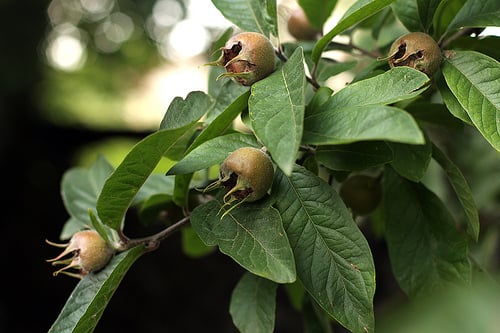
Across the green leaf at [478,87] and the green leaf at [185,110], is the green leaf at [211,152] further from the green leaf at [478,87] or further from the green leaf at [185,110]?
the green leaf at [478,87]

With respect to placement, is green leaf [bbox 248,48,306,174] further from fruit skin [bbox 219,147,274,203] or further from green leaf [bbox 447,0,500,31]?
green leaf [bbox 447,0,500,31]

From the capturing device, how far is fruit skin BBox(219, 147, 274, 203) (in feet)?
2.41

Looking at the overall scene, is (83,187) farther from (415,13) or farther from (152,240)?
(415,13)

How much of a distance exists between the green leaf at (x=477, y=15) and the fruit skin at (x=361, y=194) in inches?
12.0

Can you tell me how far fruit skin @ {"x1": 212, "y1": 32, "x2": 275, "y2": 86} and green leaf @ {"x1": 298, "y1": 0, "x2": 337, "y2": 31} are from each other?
30 cm

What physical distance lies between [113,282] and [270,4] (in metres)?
0.48

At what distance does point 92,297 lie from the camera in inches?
33.9

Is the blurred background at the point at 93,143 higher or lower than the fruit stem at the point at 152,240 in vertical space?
lower

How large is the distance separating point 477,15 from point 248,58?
13.7 inches

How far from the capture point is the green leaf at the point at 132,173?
737mm

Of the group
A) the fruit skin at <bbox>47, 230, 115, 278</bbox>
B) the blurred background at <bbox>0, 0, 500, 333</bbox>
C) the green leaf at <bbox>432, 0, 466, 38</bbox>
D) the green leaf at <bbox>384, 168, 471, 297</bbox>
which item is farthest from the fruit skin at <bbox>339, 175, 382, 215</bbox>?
the blurred background at <bbox>0, 0, 500, 333</bbox>

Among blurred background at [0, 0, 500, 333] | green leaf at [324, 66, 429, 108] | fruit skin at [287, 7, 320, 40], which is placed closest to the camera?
green leaf at [324, 66, 429, 108]

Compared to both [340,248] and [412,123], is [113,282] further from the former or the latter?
[412,123]

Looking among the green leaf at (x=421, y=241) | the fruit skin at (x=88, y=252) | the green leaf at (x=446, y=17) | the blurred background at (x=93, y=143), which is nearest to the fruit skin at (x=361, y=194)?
the green leaf at (x=421, y=241)
